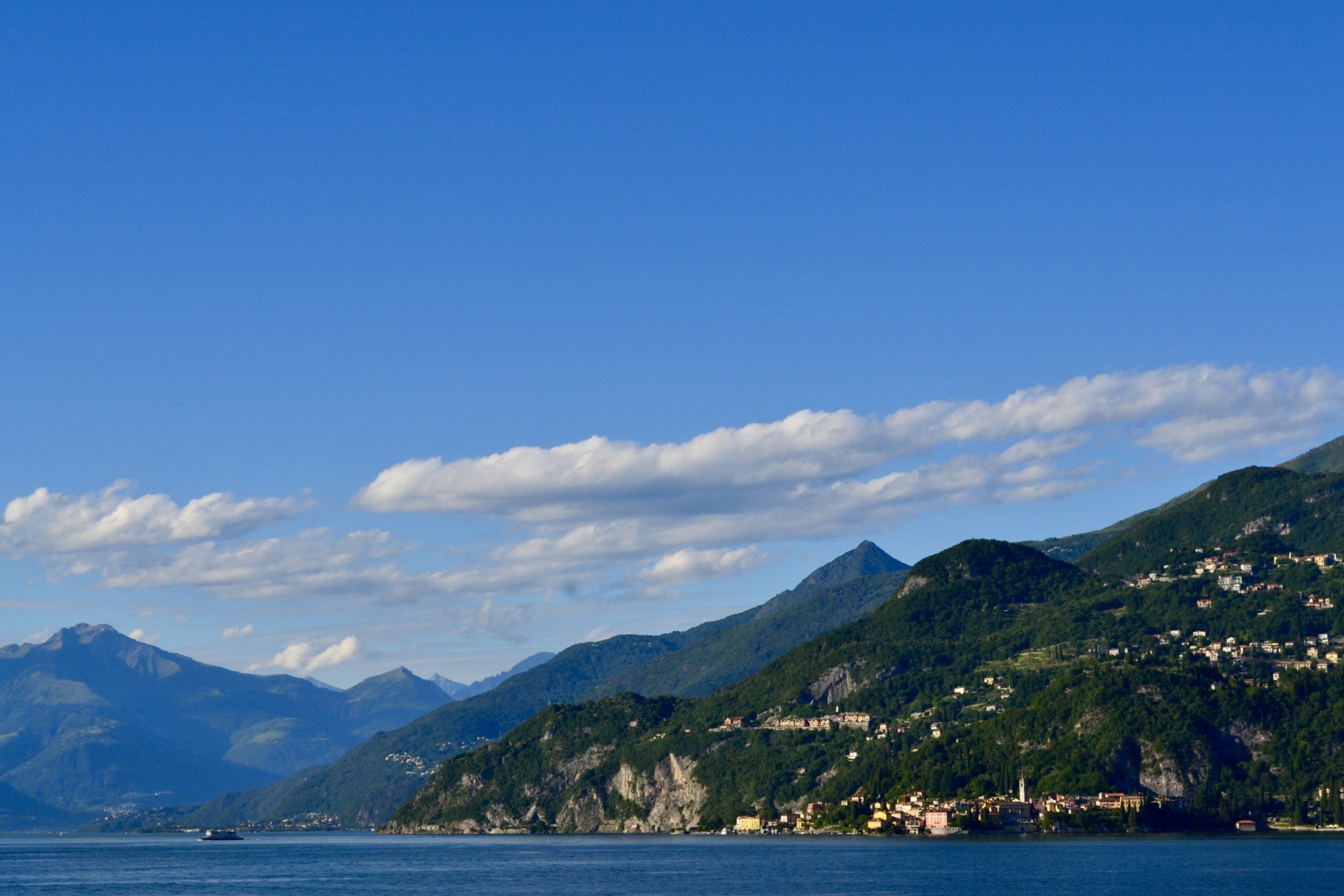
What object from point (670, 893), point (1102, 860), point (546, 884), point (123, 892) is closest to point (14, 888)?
point (123, 892)

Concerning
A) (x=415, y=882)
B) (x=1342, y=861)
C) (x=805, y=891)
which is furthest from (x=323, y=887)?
(x=1342, y=861)

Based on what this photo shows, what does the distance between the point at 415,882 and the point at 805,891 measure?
195ft

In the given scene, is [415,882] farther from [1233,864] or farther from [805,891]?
[1233,864]

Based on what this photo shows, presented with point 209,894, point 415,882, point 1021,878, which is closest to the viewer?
point 1021,878

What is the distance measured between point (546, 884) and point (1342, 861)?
303 feet

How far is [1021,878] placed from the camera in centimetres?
17250

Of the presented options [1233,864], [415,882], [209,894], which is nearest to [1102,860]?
[1233,864]

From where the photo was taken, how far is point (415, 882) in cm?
19888

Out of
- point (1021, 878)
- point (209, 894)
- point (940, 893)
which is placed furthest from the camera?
point (209, 894)

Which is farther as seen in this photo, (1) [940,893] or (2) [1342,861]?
(2) [1342,861]

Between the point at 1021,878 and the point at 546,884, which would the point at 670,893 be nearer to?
the point at 546,884

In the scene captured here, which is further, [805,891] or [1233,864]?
→ [1233,864]

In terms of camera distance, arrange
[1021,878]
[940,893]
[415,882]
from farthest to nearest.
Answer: [415,882]
[1021,878]
[940,893]

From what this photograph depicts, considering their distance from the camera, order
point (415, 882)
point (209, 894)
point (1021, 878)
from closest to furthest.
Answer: point (1021, 878) < point (209, 894) < point (415, 882)
